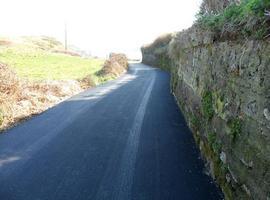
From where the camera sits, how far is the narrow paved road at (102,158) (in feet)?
22.6

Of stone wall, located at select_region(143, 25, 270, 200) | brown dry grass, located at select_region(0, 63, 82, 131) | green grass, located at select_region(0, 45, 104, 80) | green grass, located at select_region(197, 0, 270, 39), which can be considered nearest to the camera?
stone wall, located at select_region(143, 25, 270, 200)

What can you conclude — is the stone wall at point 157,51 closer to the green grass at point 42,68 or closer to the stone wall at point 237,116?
the green grass at point 42,68

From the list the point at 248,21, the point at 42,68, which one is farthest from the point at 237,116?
the point at 42,68

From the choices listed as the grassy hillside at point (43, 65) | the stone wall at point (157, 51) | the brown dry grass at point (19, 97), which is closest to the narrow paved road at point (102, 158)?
the brown dry grass at point (19, 97)

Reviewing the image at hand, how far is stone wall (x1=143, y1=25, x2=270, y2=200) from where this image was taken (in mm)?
4996

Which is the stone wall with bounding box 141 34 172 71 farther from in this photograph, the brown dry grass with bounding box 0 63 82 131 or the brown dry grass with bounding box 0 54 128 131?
the brown dry grass with bounding box 0 63 82 131

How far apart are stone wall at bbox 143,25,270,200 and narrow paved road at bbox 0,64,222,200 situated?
63 cm

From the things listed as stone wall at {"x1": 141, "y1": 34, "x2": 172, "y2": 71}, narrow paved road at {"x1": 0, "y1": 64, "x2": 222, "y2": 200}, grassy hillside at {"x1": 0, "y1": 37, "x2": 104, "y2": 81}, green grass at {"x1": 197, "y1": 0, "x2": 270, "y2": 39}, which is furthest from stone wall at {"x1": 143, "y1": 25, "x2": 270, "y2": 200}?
stone wall at {"x1": 141, "y1": 34, "x2": 172, "y2": 71}

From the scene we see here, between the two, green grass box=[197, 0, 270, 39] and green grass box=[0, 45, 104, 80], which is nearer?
green grass box=[197, 0, 270, 39]

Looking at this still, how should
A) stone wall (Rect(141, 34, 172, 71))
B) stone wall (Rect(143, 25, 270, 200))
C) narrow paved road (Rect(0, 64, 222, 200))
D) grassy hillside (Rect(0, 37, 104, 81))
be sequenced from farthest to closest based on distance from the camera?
stone wall (Rect(141, 34, 172, 71)) → grassy hillside (Rect(0, 37, 104, 81)) → narrow paved road (Rect(0, 64, 222, 200)) → stone wall (Rect(143, 25, 270, 200))

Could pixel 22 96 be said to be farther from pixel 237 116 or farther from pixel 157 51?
pixel 157 51

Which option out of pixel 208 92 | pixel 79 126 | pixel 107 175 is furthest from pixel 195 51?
pixel 107 175

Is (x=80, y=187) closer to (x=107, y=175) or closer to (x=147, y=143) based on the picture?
(x=107, y=175)

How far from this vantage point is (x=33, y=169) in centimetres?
786
